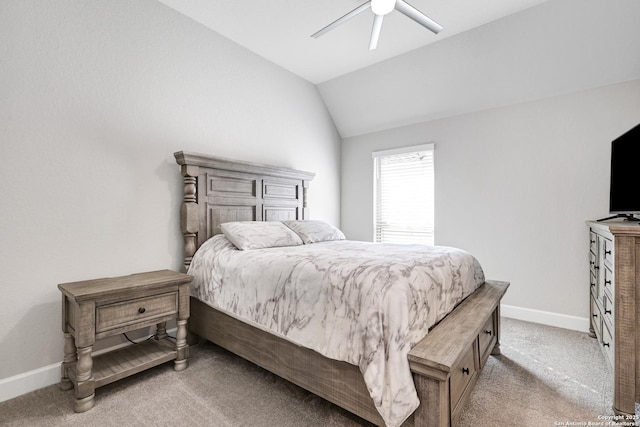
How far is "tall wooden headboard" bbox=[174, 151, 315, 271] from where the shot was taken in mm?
2514

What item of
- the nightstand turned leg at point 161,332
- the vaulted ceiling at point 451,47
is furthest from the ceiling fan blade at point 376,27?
the nightstand turned leg at point 161,332

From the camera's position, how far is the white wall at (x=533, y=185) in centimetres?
272

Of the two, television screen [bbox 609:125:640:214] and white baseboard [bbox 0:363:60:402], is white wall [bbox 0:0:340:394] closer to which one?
white baseboard [bbox 0:363:60:402]

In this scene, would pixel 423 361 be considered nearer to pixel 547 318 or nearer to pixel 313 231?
pixel 313 231

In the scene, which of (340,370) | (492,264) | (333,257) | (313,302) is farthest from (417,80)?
(340,370)

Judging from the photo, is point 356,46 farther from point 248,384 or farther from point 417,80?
point 248,384

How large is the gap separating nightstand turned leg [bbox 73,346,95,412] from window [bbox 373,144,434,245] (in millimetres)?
3332

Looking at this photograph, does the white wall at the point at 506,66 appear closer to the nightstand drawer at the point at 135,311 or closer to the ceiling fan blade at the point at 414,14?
the ceiling fan blade at the point at 414,14

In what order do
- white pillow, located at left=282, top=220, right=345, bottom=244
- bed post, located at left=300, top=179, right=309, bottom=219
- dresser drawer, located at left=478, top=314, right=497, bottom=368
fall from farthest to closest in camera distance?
bed post, located at left=300, top=179, right=309, bottom=219, white pillow, located at left=282, top=220, right=345, bottom=244, dresser drawer, located at left=478, top=314, right=497, bottom=368

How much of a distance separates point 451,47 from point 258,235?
8.77 ft

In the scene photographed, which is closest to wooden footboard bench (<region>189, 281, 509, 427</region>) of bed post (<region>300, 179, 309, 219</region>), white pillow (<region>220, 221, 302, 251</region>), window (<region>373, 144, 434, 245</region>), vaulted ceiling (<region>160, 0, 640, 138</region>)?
white pillow (<region>220, 221, 302, 251</region>)

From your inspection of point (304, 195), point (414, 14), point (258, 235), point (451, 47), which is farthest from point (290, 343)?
point (451, 47)

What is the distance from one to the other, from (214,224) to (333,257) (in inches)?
54.1

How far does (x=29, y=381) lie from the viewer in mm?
1843
